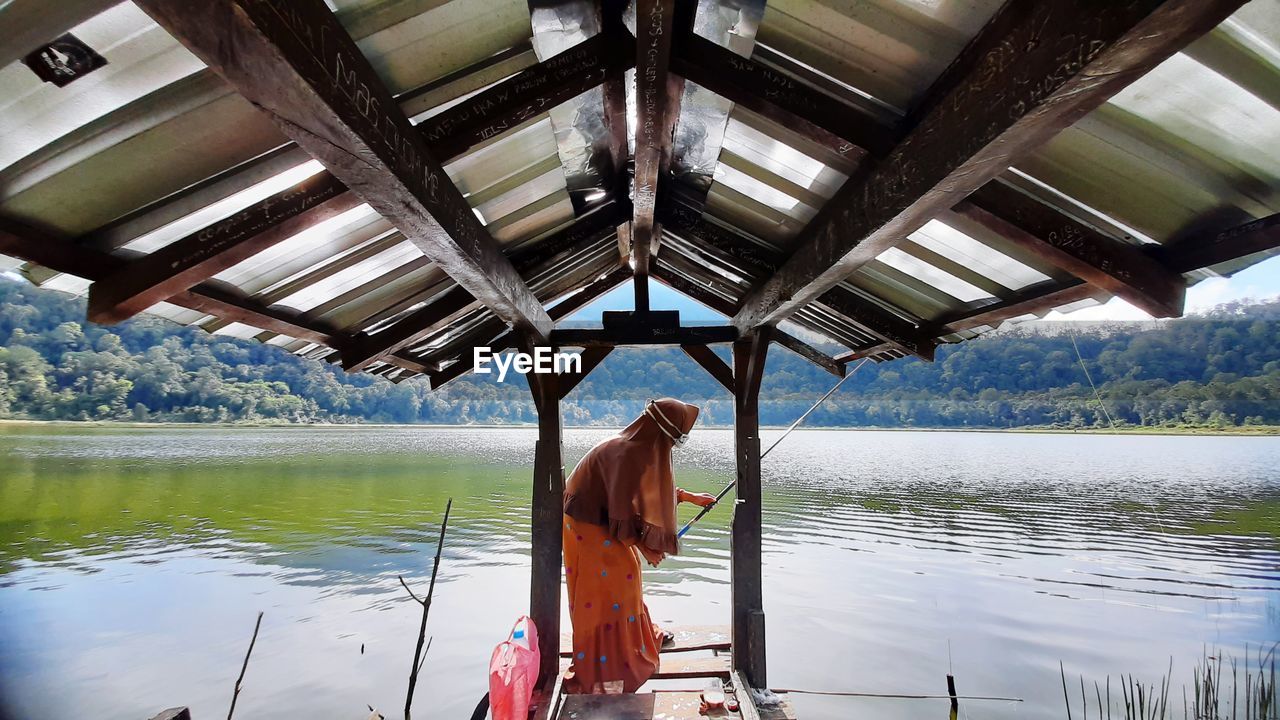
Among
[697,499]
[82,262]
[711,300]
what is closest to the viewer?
[82,262]

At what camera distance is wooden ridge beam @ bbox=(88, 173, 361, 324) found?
1878 millimetres

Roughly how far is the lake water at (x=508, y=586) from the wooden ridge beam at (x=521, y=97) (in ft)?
21.6

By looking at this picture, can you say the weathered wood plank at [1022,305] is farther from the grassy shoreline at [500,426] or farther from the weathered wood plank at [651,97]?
the grassy shoreline at [500,426]

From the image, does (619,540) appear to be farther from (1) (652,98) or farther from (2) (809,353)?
(1) (652,98)

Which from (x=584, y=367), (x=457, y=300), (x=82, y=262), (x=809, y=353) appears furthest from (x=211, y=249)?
(x=809, y=353)

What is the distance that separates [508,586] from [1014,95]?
11447 millimetres

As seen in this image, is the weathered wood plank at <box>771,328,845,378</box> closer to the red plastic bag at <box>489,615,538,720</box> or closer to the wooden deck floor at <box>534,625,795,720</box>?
the wooden deck floor at <box>534,625,795,720</box>

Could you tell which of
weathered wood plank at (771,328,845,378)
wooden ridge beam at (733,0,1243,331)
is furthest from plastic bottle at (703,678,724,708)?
wooden ridge beam at (733,0,1243,331)

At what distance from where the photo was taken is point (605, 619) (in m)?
3.69

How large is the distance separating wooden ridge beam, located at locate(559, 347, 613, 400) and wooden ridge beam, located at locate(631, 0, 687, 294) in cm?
128

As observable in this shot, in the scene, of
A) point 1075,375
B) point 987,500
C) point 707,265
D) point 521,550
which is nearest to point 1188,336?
point 1075,375

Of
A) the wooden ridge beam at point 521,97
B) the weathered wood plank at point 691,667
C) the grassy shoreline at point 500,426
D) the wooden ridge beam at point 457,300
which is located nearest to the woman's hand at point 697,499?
the weathered wood plank at point 691,667

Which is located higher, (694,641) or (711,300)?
(711,300)

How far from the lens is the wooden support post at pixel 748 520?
4004 mm
